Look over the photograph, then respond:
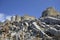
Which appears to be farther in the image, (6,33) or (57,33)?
(6,33)

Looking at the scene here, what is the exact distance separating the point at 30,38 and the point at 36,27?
19.7 feet

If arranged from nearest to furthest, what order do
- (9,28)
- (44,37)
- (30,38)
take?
(44,37)
(30,38)
(9,28)

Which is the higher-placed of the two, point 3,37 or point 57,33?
point 57,33

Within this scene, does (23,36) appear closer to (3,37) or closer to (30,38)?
(30,38)

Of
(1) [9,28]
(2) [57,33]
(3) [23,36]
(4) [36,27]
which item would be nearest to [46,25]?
(4) [36,27]

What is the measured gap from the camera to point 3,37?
53688 mm

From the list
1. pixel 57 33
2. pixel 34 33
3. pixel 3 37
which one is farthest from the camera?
pixel 3 37

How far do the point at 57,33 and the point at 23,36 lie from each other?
39.7 feet

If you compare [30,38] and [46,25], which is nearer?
[30,38]

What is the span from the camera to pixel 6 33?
5528 centimetres

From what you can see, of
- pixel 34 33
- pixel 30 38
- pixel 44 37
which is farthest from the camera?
pixel 34 33

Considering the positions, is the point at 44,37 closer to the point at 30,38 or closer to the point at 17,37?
the point at 30,38

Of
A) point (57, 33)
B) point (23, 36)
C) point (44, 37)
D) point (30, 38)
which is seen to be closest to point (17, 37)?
point (23, 36)

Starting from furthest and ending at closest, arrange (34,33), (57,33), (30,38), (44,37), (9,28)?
(9,28), (34,33), (30,38), (44,37), (57,33)
